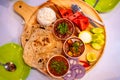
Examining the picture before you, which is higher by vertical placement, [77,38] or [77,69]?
[77,38]

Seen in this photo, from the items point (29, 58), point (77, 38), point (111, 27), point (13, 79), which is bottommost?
point (13, 79)

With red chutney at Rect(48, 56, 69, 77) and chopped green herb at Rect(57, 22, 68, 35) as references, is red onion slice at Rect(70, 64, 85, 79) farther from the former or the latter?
chopped green herb at Rect(57, 22, 68, 35)

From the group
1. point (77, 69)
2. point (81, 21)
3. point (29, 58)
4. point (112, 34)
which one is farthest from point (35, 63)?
point (112, 34)

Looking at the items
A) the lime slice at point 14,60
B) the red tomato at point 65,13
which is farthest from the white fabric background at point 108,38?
the red tomato at point 65,13

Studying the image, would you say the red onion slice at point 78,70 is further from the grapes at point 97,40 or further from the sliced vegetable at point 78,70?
the grapes at point 97,40

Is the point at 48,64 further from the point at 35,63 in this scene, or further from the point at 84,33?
the point at 84,33

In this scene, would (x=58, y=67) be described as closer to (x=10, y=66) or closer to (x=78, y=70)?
(x=78, y=70)

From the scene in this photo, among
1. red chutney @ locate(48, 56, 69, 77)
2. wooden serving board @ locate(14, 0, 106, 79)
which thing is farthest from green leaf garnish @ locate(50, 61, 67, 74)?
wooden serving board @ locate(14, 0, 106, 79)
